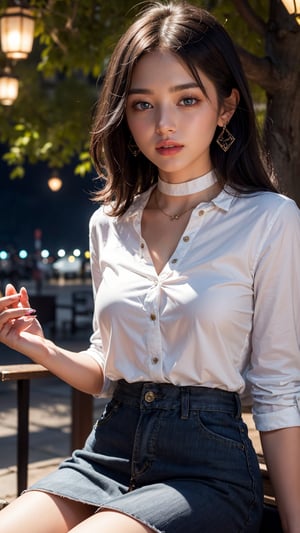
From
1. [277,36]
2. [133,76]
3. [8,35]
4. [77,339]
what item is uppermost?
[8,35]

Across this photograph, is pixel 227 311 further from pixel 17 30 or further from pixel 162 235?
pixel 17 30

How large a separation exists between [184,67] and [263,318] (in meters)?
0.67

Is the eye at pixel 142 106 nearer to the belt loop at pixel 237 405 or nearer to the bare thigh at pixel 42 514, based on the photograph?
the belt loop at pixel 237 405

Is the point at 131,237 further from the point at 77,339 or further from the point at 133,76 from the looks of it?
the point at 77,339

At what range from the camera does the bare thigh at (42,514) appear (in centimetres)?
201

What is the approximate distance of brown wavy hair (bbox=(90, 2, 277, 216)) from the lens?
2227 mm

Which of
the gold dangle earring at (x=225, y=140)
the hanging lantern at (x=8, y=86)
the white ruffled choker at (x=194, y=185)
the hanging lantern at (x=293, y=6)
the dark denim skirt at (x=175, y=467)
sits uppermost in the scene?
the hanging lantern at (x=8, y=86)

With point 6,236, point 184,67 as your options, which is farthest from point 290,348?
point 6,236

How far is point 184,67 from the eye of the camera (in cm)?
221

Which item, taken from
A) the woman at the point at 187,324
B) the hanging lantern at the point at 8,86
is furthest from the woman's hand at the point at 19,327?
the hanging lantern at the point at 8,86

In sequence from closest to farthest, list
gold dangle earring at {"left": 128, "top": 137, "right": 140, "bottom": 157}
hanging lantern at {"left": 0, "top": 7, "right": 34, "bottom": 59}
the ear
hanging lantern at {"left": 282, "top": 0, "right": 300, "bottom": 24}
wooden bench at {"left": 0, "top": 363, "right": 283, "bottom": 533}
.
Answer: the ear → gold dangle earring at {"left": 128, "top": 137, "right": 140, "bottom": 157} → wooden bench at {"left": 0, "top": 363, "right": 283, "bottom": 533} → hanging lantern at {"left": 282, "top": 0, "right": 300, "bottom": 24} → hanging lantern at {"left": 0, "top": 7, "right": 34, "bottom": 59}

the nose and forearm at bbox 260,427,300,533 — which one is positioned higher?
the nose

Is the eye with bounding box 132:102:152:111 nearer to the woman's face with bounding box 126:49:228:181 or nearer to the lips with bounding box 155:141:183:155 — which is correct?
the woman's face with bounding box 126:49:228:181

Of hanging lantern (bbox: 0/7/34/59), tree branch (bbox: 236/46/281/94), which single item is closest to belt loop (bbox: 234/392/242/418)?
tree branch (bbox: 236/46/281/94)
